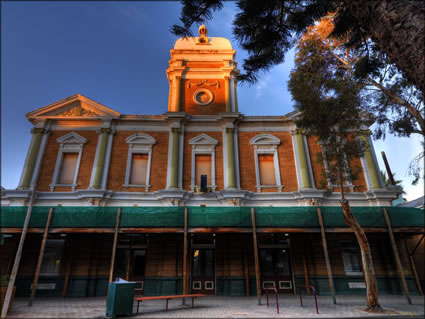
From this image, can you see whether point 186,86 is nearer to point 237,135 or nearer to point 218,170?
point 237,135

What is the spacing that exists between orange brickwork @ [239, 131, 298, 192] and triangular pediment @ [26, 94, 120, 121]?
836cm

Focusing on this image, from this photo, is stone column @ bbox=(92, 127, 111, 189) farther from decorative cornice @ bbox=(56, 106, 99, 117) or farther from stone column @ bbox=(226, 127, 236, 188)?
stone column @ bbox=(226, 127, 236, 188)

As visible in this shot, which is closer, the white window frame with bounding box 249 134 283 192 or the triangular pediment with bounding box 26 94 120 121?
the white window frame with bounding box 249 134 283 192

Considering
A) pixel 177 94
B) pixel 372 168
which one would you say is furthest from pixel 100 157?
pixel 372 168

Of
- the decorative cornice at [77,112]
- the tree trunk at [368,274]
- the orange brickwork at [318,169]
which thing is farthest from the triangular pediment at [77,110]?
the tree trunk at [368,274]

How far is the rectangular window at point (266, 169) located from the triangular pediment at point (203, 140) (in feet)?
10.2

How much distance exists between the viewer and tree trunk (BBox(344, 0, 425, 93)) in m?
3.25

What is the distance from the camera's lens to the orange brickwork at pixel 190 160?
15.2 meters

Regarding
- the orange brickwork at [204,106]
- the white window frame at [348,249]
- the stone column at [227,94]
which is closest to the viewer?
the white window frame at [348,249]

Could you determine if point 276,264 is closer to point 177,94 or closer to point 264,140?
point 264,140

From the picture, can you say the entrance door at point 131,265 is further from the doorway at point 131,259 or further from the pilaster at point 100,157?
the pilaster at point 100,157

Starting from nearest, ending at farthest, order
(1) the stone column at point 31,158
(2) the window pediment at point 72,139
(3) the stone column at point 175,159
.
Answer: (1) the stone column at point 31,158
(3) the stone column at point 175,159
(2) the window pediment at point 72,139

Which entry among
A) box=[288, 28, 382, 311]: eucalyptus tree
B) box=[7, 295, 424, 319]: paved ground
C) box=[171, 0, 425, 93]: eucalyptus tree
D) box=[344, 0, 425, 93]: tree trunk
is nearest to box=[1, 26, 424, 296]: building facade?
box=[7, 295, 424, 319]: paved ground

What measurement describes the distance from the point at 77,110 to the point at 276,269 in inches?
614
